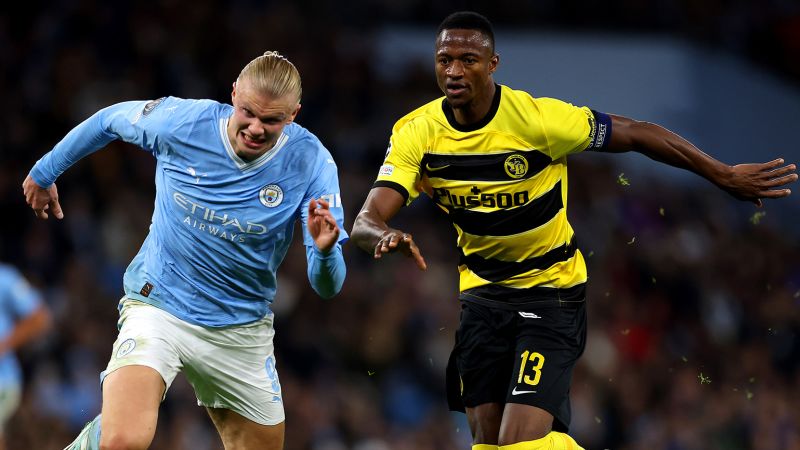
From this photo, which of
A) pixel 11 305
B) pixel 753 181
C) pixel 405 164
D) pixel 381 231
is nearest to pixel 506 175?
pixel 405 164

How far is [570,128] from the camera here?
651 centimetres

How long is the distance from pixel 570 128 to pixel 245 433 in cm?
223

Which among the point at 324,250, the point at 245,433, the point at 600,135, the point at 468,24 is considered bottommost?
the point at 245,433

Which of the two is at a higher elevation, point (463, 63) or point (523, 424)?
point (463, 63)

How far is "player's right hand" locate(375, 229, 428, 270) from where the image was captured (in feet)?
18.2

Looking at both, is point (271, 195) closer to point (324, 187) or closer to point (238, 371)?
point (324, 187)

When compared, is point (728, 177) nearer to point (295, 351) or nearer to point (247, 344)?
point (247, 344)

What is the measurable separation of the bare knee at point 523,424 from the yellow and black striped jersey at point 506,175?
1.91ft

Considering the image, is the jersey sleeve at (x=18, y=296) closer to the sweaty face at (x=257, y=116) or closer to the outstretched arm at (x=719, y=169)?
the sweaty face at (x=257, y=116)

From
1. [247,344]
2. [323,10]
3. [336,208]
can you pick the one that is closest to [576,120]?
[336,208]

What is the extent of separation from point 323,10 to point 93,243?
515 cm

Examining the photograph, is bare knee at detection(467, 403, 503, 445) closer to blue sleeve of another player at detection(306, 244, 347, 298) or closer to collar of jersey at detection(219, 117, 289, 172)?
blue sleeve of another player at detection(306, 244, 347, 298)

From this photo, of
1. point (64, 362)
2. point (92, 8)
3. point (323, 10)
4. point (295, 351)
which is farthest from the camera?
point (323, 10)

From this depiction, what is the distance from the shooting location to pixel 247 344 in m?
6.52
